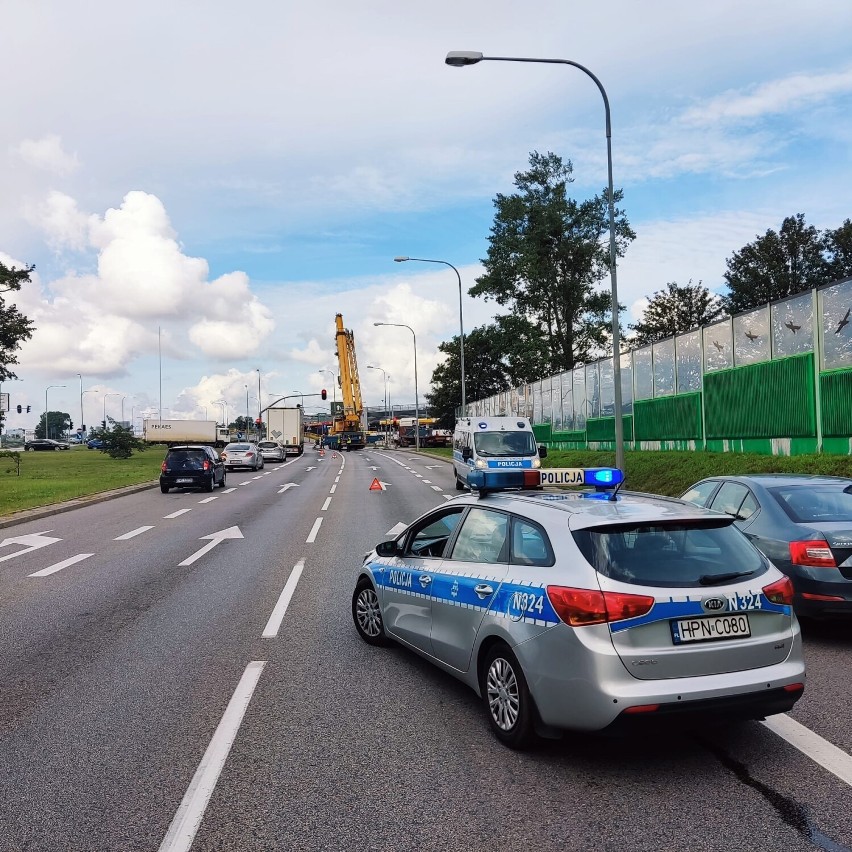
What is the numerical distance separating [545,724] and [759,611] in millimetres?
1311

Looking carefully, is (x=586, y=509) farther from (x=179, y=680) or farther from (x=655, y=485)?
(x=655, y=485)

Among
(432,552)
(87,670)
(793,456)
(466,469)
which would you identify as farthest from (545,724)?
(466,469)

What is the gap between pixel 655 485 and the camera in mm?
23719

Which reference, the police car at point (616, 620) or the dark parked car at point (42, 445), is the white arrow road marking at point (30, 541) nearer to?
the police car at point (616, 620)

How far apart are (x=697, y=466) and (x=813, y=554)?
16.7 metres

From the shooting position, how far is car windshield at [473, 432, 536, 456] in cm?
2484

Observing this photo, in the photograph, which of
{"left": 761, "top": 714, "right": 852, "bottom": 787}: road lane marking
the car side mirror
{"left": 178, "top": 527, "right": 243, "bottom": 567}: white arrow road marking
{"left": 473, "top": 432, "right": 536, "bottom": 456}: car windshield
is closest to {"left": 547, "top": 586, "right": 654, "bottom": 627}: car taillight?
{"left": 761, "top": 714, "right": 852, "bottom": 787}: road lane marking

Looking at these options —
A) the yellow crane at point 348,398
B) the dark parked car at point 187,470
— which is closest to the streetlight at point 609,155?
the dark parked car at point 187,470

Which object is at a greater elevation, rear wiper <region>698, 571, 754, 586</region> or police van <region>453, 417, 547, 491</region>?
police van <region>453, 417, 547, 491</region>

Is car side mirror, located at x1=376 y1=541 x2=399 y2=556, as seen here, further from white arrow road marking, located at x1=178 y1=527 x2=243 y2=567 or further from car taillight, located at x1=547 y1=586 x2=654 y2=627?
white arrow road marking, located at x1=178 y1=527 x2=243 y2=567

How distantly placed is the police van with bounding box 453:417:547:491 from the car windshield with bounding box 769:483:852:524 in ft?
53.4

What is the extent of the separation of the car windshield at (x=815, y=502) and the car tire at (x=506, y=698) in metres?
3.60

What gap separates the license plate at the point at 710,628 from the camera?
14.3 ft

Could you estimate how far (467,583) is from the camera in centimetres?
532
